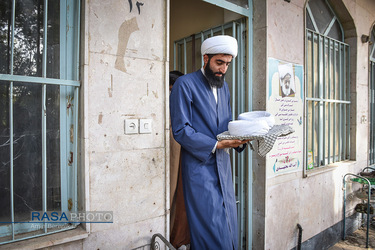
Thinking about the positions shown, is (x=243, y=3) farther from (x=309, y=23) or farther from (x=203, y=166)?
(x=203, y=166)

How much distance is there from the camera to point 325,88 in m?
3.83

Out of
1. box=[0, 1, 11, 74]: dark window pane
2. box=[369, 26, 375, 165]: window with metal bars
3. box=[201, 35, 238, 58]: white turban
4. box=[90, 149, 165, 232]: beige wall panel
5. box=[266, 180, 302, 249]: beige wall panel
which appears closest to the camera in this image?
box=[0, 1, 11, 74]: dark window pane

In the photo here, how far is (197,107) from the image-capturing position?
1.96 m

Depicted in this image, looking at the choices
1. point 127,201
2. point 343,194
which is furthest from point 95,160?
point 343,194

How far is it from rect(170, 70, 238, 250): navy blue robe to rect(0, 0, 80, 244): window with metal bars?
0.73 metres

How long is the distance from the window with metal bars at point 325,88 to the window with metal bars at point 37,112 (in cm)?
286

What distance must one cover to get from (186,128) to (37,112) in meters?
0.96

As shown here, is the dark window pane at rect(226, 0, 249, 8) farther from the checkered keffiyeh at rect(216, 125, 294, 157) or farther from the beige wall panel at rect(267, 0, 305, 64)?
the checkered keffiyeh at rect(216, 125, 294, 157)

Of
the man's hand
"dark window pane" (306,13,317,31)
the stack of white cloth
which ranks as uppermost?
"dark window pane" (306,13,317,31)

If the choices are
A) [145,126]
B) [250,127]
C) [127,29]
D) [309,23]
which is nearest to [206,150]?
[250,127]

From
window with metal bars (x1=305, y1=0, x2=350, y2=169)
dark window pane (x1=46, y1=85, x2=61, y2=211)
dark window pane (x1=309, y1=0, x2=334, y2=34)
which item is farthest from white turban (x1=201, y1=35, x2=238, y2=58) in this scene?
dark window pane (x1=309, y1=0, x2=334, y2=34)

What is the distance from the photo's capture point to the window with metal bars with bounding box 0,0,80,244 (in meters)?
1.57

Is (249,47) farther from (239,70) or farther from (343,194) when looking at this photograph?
(343,194)

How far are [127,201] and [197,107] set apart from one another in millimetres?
849
